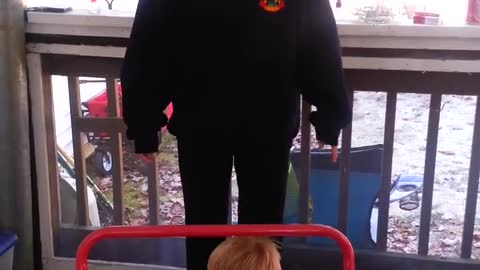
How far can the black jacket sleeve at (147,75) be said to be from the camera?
1645 millimetres

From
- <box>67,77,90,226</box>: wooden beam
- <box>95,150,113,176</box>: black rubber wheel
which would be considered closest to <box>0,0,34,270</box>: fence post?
<box>67,77,90,226</box>: wooden beam

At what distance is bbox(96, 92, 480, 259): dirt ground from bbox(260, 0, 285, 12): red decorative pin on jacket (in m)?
0.82

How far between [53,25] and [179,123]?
0.64 m

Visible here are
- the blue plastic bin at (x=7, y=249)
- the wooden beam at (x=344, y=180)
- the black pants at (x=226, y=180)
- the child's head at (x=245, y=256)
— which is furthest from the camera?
the wooden beam at (x=344, y=180)

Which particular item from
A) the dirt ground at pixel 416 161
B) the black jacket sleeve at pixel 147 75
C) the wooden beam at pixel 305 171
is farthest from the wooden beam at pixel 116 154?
the wooden beam at pixel 305 171

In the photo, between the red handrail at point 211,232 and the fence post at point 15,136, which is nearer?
the red handrail at point 211,232

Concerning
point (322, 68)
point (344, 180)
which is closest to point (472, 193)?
point (344, 180)

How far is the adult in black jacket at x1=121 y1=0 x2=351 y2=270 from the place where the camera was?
5.31 ft

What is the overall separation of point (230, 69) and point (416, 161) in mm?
1319

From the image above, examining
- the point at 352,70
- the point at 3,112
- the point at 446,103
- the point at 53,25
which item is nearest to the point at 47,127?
the point at 3,112

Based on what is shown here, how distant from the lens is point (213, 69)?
1633mm

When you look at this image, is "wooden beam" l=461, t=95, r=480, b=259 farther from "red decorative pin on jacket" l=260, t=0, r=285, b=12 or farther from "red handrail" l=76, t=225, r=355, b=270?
"red handrail" l=76, t=225, r=355, b=270

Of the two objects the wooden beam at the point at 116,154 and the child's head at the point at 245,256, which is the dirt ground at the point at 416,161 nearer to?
the wooden beam at the point at 116,154

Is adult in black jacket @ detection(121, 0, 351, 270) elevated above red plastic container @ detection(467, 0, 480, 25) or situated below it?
below
